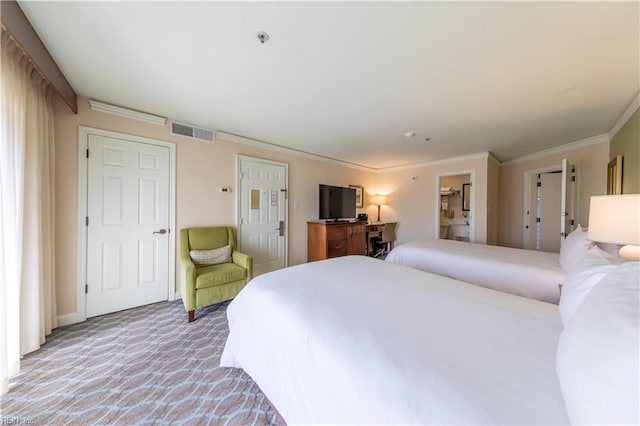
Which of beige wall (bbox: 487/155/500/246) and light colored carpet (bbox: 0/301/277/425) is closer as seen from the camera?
light colored carpet (bbox: 0/301/277/425)

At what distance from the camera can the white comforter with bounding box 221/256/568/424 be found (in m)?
0.64

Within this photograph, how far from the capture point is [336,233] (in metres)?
4.16

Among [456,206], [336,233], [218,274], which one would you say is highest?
[456,206]

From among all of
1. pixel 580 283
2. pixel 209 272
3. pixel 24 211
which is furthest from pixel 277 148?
pixel 580 283

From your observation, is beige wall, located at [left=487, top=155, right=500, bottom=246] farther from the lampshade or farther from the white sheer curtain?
the white sheer curtain

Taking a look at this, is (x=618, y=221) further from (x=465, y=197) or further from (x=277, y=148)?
(x=465, y=197)

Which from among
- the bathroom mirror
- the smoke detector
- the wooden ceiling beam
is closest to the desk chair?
the bathroom mirror

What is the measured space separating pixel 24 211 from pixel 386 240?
5.31m

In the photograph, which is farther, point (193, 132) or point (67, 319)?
point (193, 132)

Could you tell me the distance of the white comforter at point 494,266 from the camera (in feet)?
6.33

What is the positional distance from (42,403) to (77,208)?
5.77 ft

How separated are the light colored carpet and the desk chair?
381 centimetres

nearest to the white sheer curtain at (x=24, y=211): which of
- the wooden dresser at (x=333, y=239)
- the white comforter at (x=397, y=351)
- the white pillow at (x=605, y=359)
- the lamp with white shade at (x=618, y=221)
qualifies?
the white comforter at (x=397, y=351)

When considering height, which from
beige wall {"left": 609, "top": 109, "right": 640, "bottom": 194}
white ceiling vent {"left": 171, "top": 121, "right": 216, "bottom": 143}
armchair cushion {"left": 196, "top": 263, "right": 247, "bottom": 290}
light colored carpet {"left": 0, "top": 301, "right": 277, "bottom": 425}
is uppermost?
white ceiling vent {"left": 171, "top": 121, "right": 216, "bottom": 143}
